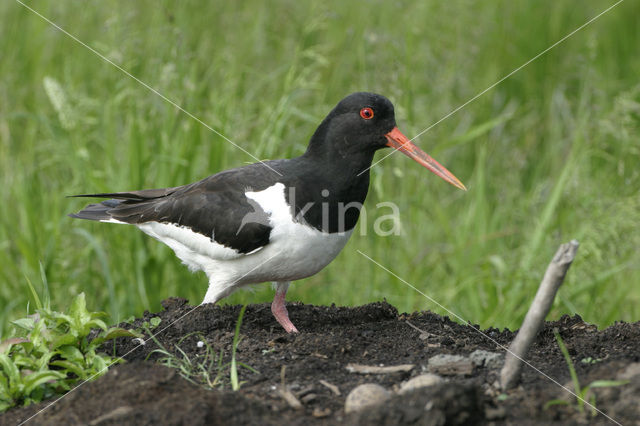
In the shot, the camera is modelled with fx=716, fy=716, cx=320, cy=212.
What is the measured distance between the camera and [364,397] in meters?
2.66

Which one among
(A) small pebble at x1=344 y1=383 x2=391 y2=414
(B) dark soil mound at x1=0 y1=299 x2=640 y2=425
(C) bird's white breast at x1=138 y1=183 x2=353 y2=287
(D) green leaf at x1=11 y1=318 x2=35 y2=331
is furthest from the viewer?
(C) bird's white breast at x1=138 y1=183 x2=353 y2=287

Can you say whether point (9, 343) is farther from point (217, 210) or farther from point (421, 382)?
point (421, 382)

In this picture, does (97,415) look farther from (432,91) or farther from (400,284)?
(432,91)

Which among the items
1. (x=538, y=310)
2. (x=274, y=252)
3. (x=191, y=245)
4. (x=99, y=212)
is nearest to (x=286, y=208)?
(x=274, y=252)

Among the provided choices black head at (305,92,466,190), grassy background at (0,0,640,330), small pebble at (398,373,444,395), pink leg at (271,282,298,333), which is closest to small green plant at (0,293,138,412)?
pink leg at (271,282,298,333)

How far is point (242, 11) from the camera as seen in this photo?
7586 millimetres

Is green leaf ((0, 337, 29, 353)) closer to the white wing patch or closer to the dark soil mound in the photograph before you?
the dark soil mound

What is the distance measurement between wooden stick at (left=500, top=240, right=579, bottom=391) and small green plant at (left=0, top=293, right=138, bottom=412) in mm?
1631

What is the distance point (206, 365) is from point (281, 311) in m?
0.91

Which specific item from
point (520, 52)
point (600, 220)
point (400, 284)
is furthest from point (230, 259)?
point (520, 52)

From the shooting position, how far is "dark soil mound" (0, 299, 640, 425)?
2.49m

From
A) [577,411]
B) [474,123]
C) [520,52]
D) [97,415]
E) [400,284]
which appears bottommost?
[400,284]

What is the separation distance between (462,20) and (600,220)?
9.49ft

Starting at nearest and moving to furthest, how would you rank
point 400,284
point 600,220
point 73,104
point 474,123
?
point 600,220 → point 400,284 → point 73,104 → point 474,123
